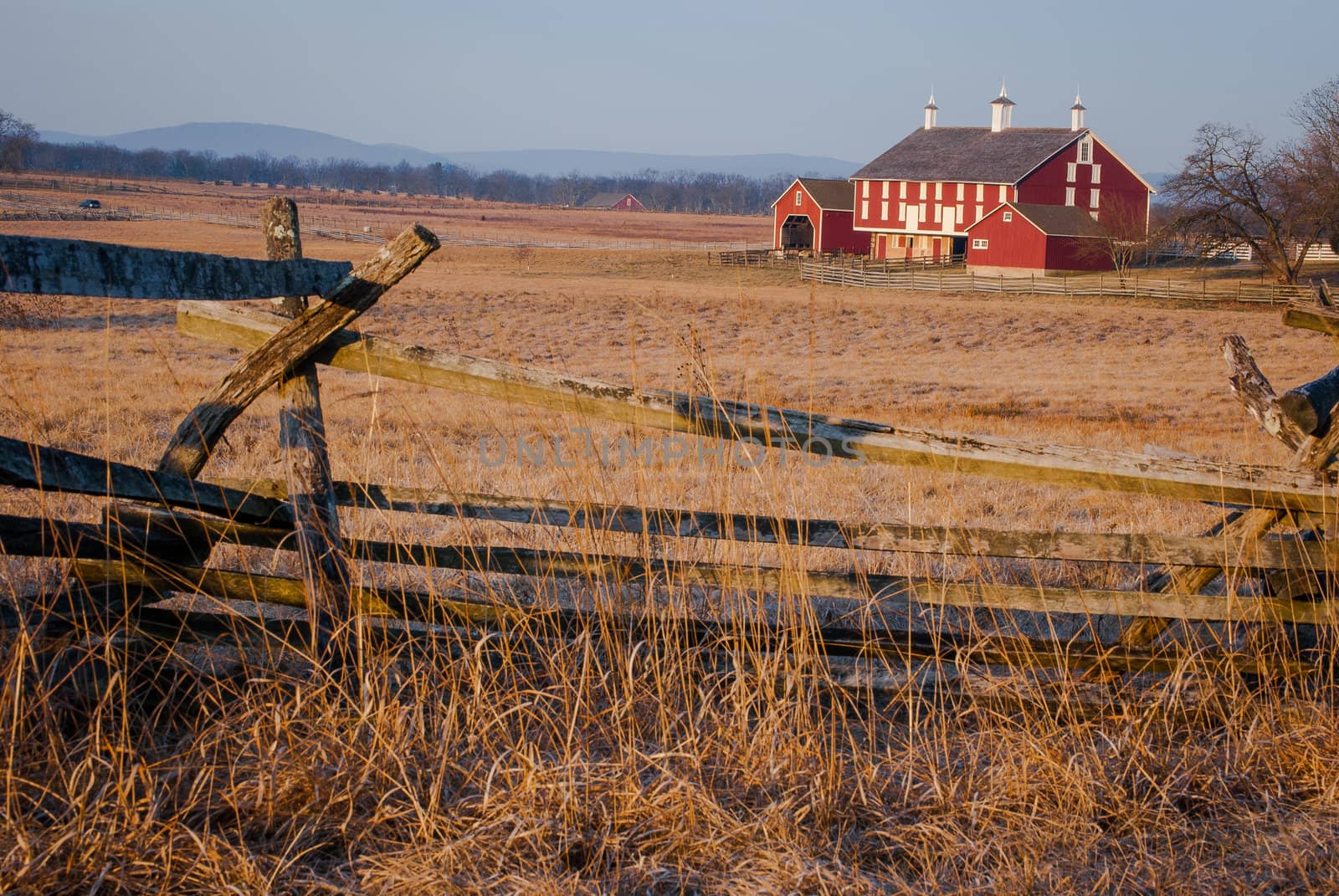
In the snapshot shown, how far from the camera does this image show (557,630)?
3.54 meters

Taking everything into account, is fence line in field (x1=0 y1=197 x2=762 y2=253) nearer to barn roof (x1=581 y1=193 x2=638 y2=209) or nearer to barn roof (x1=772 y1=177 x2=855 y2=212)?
barn roof (x1=772 y1=177 x2=855 y2=212)

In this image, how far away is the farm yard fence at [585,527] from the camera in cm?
347

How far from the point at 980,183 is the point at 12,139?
52.7 meters

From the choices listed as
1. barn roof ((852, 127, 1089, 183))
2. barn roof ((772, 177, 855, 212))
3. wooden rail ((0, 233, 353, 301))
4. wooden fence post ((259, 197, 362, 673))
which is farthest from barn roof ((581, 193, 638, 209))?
Answer: wooden rail ((0, 233, 353, 301))

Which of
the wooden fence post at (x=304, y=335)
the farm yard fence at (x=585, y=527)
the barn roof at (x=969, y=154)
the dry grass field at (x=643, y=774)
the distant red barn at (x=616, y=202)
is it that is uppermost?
the distant red barn at (x=616, y=202)

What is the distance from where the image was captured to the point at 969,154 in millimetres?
55688

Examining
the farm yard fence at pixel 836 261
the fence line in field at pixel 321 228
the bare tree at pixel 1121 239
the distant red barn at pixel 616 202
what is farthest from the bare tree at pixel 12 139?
the distant red barn at pixel 616 202

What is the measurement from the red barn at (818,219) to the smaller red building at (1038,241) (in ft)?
33.6

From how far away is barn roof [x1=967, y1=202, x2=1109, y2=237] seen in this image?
158 ft

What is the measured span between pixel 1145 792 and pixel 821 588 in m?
1.21

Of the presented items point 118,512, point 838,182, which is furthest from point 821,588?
point 838,182

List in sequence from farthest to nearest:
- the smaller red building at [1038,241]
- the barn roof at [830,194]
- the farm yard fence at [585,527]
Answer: the barn roof at [830,194]
the smaller red building at [1038,241]
the farm yard fence at [585,527]

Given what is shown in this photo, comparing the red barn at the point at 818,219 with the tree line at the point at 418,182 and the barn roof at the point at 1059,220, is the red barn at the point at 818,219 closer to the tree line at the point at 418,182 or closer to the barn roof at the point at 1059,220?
the barn roof at the point at 1059,220

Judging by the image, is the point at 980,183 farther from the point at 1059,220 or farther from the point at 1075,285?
the point at 1075,285
